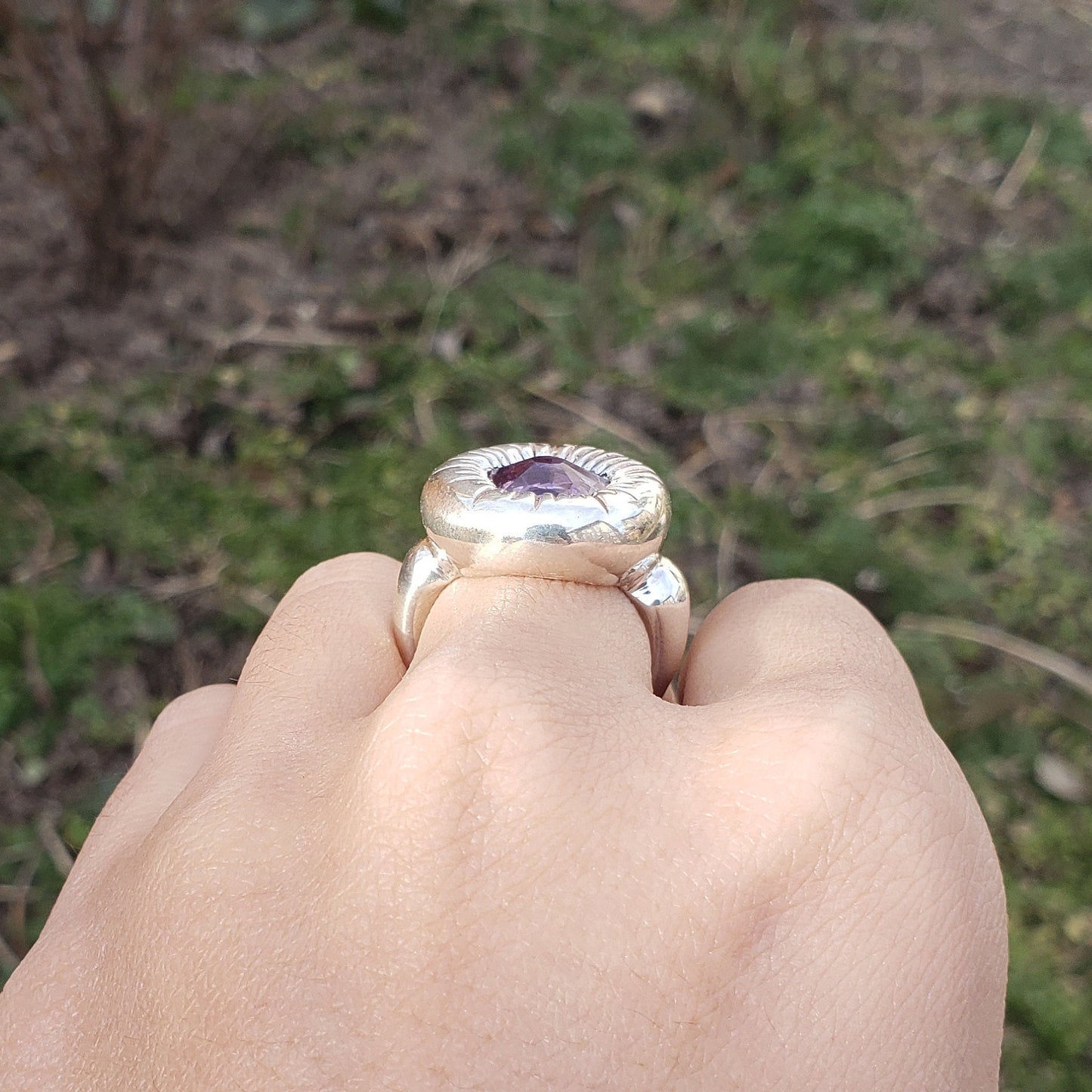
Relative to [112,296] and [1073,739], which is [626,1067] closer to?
[1073,739]

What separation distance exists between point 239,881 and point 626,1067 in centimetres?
33

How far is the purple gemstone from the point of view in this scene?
1.00 metres

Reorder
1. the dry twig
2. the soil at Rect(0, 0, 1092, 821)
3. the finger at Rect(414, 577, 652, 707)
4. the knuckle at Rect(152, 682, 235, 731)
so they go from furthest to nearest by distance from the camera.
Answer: the soil at Rect(0, 0, 1092, 821)
the dry twig
the knuckle at Rect(152, 682, 235, 731)
the finger at Rect(414, 577, 652, 707)

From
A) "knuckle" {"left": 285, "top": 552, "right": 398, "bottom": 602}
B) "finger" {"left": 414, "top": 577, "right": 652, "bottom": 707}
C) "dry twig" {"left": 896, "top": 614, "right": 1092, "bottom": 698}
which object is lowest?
"dry twig" {"left": 896, "top": 614, "right": 1092, "bottom": 698}

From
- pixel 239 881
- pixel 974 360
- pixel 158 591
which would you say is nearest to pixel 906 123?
pixel 974 360

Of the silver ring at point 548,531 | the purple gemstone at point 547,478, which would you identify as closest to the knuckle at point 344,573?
the silver ring at point 548,531

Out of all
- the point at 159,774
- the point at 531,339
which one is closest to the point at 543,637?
the point at 159,774

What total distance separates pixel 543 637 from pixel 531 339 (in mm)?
1658

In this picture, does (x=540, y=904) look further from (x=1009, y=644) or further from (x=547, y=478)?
(x=1009, y=644)

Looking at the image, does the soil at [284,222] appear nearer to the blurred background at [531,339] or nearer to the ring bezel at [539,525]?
the blurred background at [531,339]

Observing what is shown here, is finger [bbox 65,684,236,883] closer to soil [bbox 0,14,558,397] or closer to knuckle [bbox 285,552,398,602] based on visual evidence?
knuckle [bbox 285,552,398,602]

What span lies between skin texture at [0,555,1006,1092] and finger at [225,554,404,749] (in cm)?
1

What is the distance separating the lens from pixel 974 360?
Answer: 262 cm

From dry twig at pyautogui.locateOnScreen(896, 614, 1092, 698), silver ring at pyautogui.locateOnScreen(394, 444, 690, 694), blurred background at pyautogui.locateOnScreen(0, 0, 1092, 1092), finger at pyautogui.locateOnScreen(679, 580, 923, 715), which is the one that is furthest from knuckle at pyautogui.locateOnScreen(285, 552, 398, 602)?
dry twig at pyautogui.locateOnScreen(896, 614, 1092, 698)
